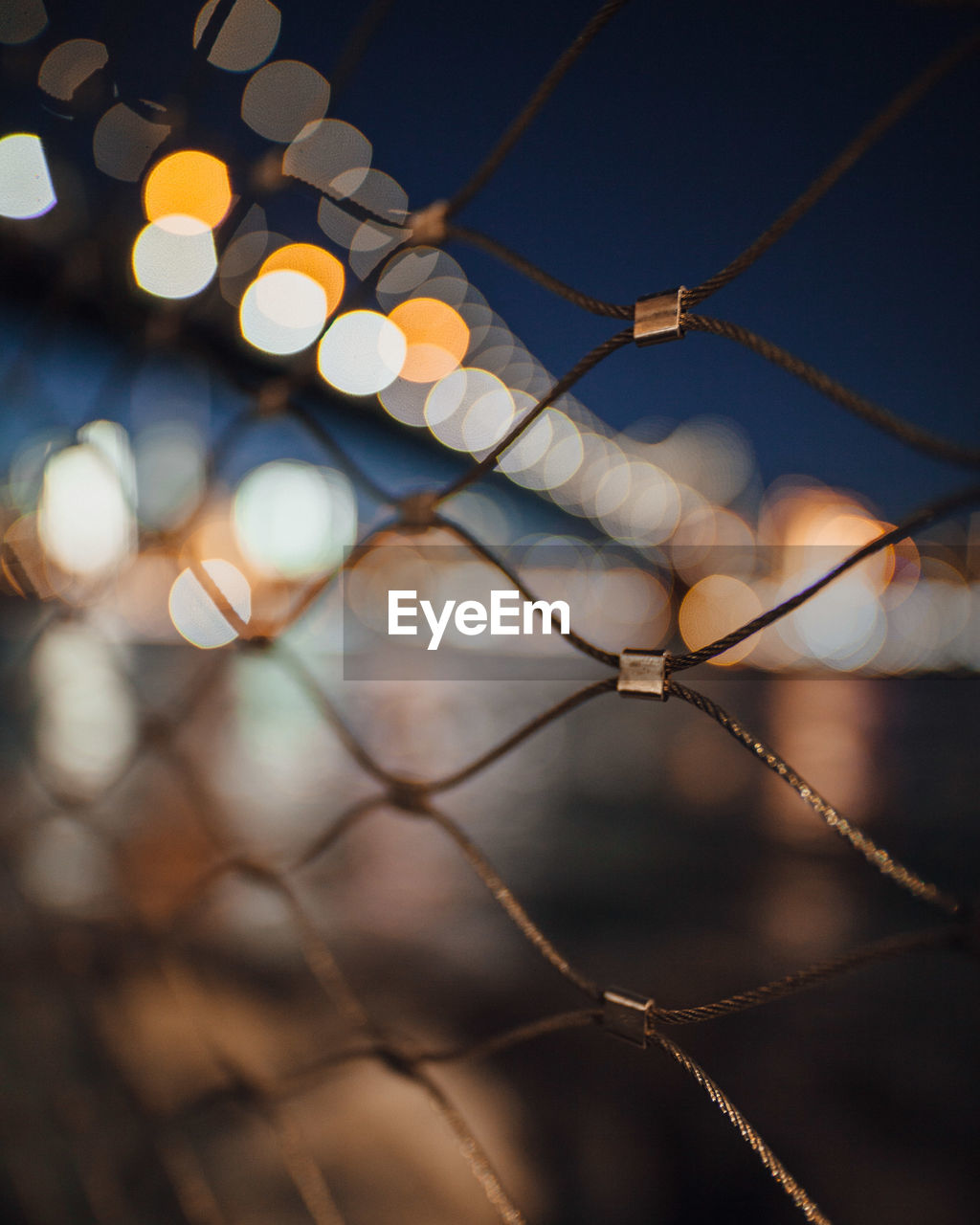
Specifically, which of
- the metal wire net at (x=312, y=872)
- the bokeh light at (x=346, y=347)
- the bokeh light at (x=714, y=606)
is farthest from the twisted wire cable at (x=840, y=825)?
the bokeh light at (x=714, y=606)

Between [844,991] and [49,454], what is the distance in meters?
1.38

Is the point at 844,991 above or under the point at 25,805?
under

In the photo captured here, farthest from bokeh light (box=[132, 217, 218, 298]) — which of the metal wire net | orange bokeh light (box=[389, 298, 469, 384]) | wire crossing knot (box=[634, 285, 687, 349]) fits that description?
orange bokeh light (box=[389, 298, 469, 384])

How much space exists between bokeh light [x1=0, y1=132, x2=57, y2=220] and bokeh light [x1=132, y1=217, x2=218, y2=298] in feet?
0.23

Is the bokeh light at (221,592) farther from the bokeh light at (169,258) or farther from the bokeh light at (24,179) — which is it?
the bokeh light at (24,179)

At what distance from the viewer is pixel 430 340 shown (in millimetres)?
2879

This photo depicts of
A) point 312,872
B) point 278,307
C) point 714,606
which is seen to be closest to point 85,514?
point 278,307

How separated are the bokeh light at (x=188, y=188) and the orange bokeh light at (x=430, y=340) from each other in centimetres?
102

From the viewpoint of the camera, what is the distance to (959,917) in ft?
0.53

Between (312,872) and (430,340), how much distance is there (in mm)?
2065

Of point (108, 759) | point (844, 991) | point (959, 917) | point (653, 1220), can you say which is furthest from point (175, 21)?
point (108, 759)

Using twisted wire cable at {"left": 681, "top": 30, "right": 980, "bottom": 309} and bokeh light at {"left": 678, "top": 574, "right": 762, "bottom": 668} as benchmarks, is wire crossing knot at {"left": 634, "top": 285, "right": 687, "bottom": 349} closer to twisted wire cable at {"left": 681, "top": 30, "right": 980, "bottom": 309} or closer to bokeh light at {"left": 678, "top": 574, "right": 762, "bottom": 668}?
twisted wire cable at {"left": 681, "top": 30, "right": 980, "bottom": 309}

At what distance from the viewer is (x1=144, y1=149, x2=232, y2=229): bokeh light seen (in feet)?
1.25

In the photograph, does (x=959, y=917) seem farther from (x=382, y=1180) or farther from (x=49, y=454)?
(x=382, y=1180)
